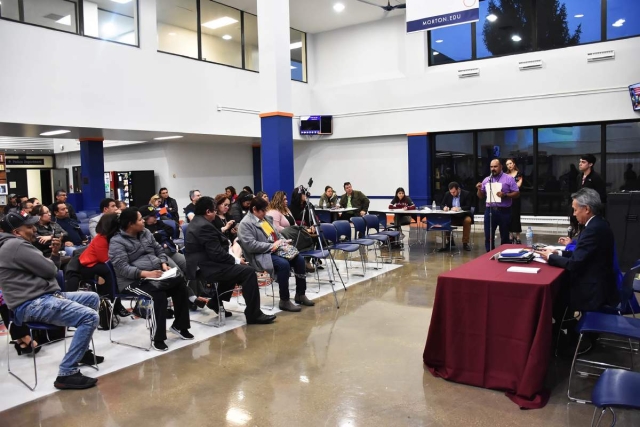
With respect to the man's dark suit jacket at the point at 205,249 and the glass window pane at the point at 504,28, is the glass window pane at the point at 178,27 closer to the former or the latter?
the glass window pane at the point at 504,28

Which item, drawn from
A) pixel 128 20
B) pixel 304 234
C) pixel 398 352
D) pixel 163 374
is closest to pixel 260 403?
pixel 163 374

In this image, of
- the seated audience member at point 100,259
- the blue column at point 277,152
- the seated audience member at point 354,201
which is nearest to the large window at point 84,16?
the blue column at point 277,152

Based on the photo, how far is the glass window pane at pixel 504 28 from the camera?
12.0 meters

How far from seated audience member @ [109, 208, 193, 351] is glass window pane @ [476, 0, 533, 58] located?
34.5 feet

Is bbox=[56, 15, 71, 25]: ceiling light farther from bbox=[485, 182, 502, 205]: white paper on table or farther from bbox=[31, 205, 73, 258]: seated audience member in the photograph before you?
bbox=[485, 182, 502, 205]: white paper on table

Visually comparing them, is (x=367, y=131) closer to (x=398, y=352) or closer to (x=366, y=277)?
(x=366, y=277)

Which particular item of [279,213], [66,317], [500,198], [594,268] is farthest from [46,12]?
[594,268]

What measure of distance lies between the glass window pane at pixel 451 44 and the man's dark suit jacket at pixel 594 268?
1012 centimetres

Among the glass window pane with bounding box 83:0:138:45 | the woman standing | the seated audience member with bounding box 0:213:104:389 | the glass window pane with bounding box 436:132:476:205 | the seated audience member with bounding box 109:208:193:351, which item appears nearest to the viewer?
the seated audience member with bounding box 0:213:104:389

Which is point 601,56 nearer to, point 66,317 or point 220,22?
point 220,22

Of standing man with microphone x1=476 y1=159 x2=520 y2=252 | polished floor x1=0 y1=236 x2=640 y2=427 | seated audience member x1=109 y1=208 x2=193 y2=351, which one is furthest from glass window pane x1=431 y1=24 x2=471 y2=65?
seated audience member x1=109 y1=208 x2=193 y2=351

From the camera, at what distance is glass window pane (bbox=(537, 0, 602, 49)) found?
11.2 metres

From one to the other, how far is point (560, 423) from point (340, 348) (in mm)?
1850

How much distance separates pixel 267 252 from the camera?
17.9 feet
